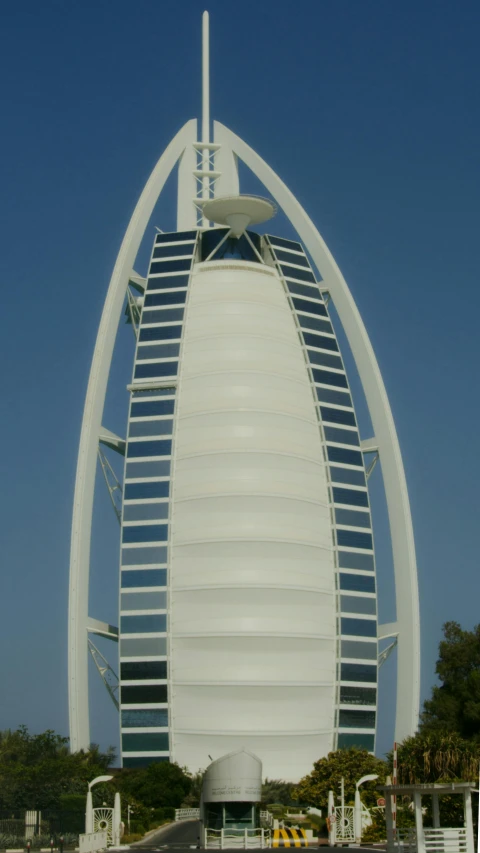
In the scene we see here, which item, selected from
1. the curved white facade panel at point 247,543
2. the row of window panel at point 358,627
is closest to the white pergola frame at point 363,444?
the row of window panel at point 358,627

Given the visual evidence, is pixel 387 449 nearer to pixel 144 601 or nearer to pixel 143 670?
pixel 144 601

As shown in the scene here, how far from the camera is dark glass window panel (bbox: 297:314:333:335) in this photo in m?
108

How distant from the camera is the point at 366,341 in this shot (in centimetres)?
10250

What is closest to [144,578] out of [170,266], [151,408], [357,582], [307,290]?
[151,408]

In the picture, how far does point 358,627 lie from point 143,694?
62.9 feet

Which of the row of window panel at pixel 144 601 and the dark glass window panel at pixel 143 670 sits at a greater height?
the row of window panel at pixel 144 601

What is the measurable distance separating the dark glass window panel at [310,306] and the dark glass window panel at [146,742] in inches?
1577

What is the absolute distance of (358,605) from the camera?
98438 mm

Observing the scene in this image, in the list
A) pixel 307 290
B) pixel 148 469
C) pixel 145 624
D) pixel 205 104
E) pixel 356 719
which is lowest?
pixel 356 719

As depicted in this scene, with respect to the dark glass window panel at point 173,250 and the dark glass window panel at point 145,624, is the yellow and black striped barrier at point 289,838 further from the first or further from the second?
the dark glass window panel at point 173,250

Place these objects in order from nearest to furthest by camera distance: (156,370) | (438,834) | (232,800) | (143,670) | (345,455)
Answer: (438,834) → (232,800) → (143,670) → (156,370) → (345,455)

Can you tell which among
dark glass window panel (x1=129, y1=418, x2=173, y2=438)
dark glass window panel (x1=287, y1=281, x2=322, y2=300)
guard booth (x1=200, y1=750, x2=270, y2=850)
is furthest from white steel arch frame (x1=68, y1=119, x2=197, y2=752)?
guard booth (x1=200, y1=750, x2=270, y2=850)

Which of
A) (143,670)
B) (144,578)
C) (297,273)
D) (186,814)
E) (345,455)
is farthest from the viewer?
(297,273)

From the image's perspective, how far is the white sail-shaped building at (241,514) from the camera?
91.6 m
